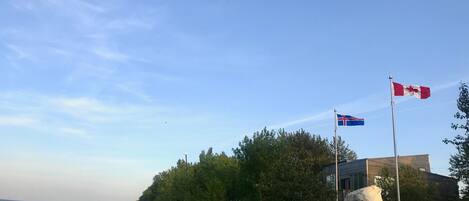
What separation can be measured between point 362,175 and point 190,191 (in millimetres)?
19966

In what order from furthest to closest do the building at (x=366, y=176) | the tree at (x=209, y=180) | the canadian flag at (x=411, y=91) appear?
the building at (x=366, y=176) < the tree at (x=209, y=180) < the canadian flag at (x=411, y=91)

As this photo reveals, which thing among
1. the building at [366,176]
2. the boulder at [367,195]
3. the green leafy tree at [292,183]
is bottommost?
the boulder at [367,195]

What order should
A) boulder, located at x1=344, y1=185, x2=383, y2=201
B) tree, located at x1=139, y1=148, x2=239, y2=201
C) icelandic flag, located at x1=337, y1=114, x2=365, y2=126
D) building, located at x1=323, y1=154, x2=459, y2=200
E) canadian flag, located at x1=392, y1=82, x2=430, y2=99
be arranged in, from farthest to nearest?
1. building, located at x1=323, y1=154, x2=459, y2=200
2. tree, located at x1=139, y1=148, x2=239, y2=201
3. icelandic flag, located at x1=337, y1=114, x2=365, y2=126
4. canadian flag, located at x1=392, y1=82, x2=430, y2=99
5. boulder, located at x1=344, y1=185, x2=383, y2=201

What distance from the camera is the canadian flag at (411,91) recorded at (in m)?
39.1

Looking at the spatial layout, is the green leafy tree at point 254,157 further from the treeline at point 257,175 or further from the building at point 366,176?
the building at point 366,176

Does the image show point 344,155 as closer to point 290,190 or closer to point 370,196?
point 290,190

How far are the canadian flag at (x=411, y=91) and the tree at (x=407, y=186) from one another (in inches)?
712

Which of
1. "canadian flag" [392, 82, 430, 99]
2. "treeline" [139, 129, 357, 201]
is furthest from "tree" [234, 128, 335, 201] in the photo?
"canadian flag" [392, 82, 430, 99]

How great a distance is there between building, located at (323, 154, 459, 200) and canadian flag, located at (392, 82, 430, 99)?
77.4 feet

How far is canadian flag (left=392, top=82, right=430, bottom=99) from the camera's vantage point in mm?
39094

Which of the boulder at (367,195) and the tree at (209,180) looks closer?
the boulder at (367,195)

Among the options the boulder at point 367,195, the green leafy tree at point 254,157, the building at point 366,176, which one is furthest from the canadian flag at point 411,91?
the building at point 366,176

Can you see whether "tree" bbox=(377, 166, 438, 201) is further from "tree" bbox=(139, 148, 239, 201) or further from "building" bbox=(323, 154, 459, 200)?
"tree" bbox=(139, 148, 239, 201)

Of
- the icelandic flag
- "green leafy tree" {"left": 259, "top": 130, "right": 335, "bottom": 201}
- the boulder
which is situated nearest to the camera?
the boulder
